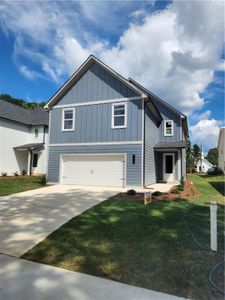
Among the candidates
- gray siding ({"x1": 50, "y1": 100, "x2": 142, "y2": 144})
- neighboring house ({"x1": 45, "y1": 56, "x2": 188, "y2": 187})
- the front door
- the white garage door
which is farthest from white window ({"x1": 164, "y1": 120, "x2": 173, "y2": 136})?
the white garage door

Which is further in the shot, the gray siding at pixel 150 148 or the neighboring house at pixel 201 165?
the neighboring house at pixel 201 165

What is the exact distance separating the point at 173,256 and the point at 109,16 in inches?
314

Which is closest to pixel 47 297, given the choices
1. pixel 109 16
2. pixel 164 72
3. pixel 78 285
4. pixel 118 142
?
pixel 78 285

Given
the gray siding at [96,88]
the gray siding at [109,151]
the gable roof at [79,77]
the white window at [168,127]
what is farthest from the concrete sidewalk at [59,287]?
the white window at [168,127]

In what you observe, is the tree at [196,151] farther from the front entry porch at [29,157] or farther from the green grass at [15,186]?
the green grass at [15,186]

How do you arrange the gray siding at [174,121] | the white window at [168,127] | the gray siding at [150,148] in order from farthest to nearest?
the white window at [168,127]
the gray siding at [174,121]
the gray siding at [150,148]

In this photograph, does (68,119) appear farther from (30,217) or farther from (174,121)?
(30,217)

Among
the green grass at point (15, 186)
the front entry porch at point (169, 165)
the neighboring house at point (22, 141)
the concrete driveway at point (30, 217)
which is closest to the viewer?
the concrete driveway at point (30, 217)

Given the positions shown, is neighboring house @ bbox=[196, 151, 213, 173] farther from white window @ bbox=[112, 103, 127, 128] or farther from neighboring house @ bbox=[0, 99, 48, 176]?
white window @ bbox=[112, 103, 127, 128]

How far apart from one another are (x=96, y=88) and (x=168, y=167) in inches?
339

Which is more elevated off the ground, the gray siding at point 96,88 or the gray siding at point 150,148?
the gray siding at point 96,88

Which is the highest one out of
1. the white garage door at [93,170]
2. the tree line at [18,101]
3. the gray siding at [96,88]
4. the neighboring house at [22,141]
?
the tree line at [18,101]

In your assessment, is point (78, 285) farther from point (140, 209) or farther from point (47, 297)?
point (140, 209)

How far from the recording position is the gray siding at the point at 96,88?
14536mm
